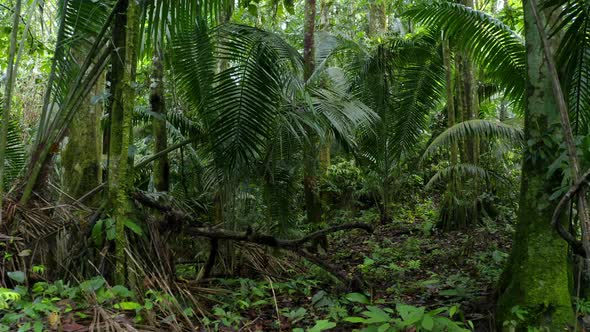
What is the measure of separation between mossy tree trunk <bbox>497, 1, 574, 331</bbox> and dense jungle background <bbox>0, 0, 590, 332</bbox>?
11 millimetres

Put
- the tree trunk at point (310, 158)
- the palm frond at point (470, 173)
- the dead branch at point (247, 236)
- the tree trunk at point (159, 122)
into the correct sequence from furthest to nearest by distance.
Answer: the palm frond at point (470, 173)
the tree trunk at point (310, 158)
the tree trunk at point (159, 122)
the dead branch at point (247, 236)

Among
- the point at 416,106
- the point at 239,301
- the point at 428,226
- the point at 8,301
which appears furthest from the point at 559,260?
the point at 416,106

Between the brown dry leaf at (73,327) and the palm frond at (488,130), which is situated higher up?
the palm frond at (488,130)

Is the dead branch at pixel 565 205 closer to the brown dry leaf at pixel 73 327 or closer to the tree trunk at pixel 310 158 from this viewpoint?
the brown dry leaf at pixel 73 327

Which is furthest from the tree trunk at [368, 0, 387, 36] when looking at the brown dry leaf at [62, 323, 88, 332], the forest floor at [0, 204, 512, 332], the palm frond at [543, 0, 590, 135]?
the brown dry leaf at [62, 323, 88, 332]

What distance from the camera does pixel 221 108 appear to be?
412 centimetres

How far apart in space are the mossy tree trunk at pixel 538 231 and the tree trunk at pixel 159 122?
9.70ft

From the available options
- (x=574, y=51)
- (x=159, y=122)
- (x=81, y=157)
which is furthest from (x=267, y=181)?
(x=574, y=51)

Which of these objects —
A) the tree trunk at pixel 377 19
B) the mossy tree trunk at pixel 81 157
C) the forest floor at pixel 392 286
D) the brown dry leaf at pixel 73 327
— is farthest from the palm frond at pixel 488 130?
the tree trunk at pixel 377 19

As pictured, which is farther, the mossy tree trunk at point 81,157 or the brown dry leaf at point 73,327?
the mossy tree trunk at point 81,157

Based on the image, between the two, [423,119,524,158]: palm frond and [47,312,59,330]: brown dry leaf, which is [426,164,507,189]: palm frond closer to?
[423,119,524,158]: palm frond

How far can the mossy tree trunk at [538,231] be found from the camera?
9.23ft

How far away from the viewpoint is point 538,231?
9.52ft

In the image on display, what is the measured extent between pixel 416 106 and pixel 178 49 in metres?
4.02
